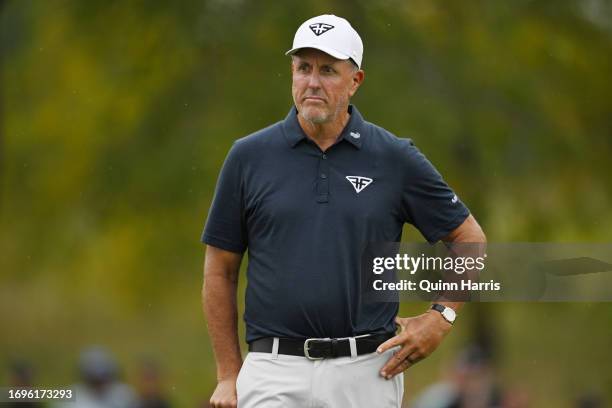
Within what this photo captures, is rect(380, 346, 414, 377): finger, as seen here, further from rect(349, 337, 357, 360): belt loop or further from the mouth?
the mouth

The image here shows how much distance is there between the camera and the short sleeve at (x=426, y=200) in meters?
5.47

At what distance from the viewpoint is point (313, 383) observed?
5227mm

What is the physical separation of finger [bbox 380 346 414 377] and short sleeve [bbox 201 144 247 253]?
2.70 ft

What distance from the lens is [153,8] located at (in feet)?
46.2

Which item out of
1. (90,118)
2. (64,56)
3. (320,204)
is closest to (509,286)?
(320,204)

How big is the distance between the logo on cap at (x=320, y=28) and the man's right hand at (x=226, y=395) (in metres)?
1.53

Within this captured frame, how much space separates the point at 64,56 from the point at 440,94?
182 inches

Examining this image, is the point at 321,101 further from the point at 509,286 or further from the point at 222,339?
the point at 509,286

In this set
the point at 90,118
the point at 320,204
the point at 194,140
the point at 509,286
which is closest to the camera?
the point at 320,204

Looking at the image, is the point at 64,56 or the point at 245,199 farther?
the point at 64,56

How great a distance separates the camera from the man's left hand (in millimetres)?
5340

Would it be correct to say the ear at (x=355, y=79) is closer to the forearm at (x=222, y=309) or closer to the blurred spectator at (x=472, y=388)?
the forearm at (x=222, y=309)

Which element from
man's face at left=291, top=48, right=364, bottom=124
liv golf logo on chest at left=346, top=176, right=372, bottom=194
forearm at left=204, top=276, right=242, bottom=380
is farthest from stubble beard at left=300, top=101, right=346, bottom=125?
forearm at left=204, top=276, right=242, bottom=380

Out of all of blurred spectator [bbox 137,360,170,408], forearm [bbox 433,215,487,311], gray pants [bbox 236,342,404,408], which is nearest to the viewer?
gray pants [bbox 236,342,404,408]
